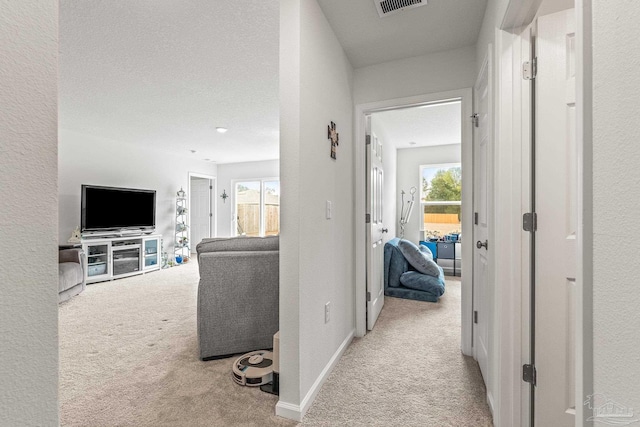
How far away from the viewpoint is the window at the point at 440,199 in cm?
607

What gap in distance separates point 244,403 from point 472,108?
2.58 meters

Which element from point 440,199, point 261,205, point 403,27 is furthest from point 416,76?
point 261,205

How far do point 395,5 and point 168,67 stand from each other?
212cm

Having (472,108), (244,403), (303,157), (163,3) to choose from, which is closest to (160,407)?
(244,403)

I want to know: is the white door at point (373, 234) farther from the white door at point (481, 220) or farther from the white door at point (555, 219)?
the white door at point (555, 219)

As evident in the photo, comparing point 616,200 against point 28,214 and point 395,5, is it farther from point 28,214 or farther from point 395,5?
point 395,5

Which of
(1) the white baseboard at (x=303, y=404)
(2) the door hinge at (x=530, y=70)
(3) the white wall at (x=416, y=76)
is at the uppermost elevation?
(3) the white wall at (x=416, y=76)

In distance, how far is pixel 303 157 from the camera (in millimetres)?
1708

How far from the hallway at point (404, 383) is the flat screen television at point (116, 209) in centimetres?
481

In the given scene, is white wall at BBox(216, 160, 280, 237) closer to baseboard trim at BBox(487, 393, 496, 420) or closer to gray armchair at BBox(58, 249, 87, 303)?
gray armchair at BBox(58, 249, 87, 303)

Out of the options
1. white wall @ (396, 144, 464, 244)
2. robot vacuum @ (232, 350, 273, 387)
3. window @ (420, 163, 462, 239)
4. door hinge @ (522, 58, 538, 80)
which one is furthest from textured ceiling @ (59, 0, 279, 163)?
window @ (420, 163, 462, 239)

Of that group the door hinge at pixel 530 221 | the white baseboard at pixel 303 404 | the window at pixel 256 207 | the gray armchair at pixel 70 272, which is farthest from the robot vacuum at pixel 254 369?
the window at pixel 256 207

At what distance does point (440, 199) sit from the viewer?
20.3 feet

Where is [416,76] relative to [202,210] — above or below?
above
